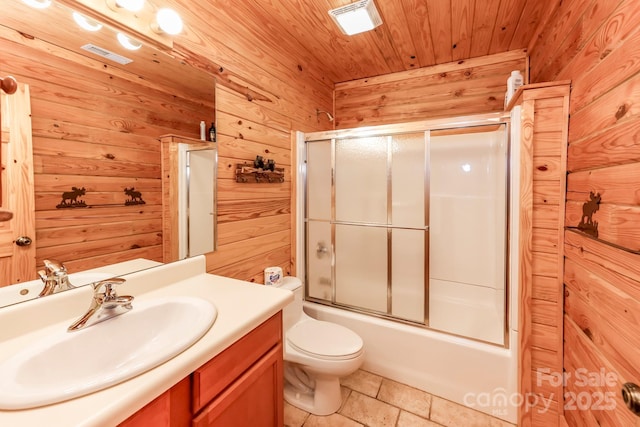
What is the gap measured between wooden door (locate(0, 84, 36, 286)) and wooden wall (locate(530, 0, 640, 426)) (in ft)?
6.25

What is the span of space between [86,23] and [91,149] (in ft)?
1.59

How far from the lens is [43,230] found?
3.01 ft

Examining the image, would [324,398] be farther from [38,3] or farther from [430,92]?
[430,92]

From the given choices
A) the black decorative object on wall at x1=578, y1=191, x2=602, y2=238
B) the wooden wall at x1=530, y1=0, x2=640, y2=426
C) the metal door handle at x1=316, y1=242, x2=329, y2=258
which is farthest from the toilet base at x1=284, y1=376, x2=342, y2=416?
the black decorative object on wall at x1=578, y1=191, x2=602, y2=238

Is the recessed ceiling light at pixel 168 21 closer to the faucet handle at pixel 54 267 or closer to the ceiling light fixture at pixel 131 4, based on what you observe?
the ceiling light fixture at pixel 131 4

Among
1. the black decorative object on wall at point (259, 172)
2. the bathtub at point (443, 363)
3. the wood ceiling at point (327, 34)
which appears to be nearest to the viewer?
the wood ceiling at point (327, 34)

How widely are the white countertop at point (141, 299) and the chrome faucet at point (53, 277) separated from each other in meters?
0.03

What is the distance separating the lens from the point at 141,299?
3.74ft

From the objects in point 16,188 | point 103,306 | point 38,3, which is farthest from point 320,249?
point 38,3

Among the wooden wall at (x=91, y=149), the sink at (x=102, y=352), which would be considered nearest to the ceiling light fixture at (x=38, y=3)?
the wooden wall at (x=91, y=149)

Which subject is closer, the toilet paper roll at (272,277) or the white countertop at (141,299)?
the white countertop at (141,299)

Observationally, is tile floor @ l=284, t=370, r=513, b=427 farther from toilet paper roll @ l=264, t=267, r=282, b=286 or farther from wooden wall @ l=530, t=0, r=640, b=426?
toilet paper roll @ l=264, t=267, r=282, b=286

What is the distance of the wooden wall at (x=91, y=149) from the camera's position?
0.90 m

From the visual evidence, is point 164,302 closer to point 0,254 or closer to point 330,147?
point 0,254
